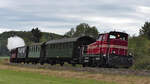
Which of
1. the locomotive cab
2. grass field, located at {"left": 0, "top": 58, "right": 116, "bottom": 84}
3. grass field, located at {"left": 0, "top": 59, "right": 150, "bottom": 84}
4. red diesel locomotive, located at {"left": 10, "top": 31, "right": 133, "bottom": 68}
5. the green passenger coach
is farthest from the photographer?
the green passenger coach

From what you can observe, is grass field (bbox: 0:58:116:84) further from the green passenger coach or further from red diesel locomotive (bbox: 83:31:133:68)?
the green passenger coach

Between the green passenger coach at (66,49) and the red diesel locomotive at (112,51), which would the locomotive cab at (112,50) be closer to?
the red diesel locomotive at (112,51)

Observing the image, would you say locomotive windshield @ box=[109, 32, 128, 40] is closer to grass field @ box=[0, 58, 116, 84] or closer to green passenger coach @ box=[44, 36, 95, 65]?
green passenger coach @ box=[44, 36, 95, 65]

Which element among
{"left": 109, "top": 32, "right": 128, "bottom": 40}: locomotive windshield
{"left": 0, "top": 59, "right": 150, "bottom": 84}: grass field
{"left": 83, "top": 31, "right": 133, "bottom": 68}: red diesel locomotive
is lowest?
{"left": 0, "top": 59, "right": 150, "bottom": 84}: grass field

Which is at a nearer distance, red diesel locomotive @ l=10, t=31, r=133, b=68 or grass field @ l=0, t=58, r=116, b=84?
grass field @ l=0, t=58, r=116, b=84

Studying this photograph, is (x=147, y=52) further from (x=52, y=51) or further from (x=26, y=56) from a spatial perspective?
(x=26, y=56)

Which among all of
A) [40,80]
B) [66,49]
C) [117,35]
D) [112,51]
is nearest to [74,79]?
[40,80]

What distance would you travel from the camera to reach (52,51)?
39.2 metres

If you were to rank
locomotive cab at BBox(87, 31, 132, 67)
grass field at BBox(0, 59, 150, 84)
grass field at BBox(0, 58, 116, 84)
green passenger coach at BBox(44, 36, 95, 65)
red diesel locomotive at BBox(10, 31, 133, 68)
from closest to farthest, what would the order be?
grass field at BBox(0, 58, 116, 84)
grass field at BBox(0, 59, 150, 84)
locomotive cab at BBox(87, 31, 132, 67)
red diesel locomotive at BBox(10, 31, 133, 68)
green passenger coach at BBox(44, 36, 95, 65)

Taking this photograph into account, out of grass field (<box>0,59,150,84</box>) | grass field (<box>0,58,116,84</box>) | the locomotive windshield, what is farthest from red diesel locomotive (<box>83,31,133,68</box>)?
grass field (<box>0,58,116,84</box>)

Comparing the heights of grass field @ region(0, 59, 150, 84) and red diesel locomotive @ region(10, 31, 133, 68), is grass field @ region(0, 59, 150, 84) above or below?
below

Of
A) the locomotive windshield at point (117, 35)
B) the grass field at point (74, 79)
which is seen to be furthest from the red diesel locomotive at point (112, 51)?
the grass field at point (74, 79)

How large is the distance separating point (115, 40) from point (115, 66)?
2500mm

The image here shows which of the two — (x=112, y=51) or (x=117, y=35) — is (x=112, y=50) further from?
(x=117, y=35)
